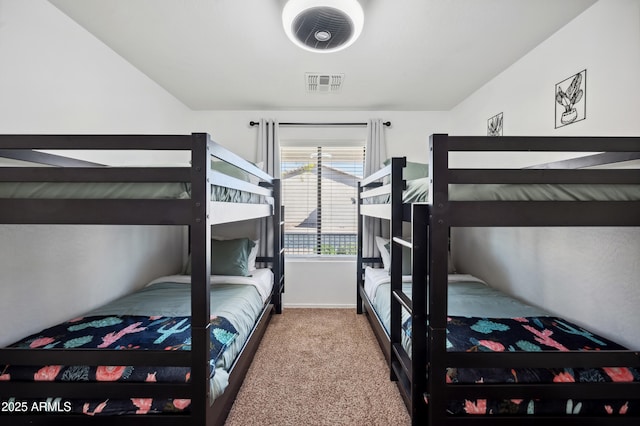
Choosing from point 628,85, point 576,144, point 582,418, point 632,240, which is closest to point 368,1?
point 576,144

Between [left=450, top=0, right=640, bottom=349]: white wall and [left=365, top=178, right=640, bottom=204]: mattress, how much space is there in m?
0.60

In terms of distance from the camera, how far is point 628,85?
142 cm

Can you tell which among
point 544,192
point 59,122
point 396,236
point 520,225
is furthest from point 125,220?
point 544,192

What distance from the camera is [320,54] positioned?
6.99 ft

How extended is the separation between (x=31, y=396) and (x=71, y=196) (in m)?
0.81

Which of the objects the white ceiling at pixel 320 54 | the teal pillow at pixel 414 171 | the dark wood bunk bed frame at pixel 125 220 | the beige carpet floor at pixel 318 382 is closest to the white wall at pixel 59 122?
the white ceiling at pixel 320 54

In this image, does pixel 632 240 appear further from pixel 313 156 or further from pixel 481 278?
pixel 313 156

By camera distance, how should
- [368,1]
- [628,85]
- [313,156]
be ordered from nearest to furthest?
[628,85] < [368,1] < [313,156]

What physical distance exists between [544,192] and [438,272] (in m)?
0.52

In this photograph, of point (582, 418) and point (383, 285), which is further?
point (383, 285)

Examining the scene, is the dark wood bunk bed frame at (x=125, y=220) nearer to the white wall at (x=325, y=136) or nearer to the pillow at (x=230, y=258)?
the pillow at (x=230, y=258)

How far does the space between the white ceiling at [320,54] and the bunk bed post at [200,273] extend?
1.10 m

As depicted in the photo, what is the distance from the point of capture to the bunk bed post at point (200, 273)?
1.09 metres

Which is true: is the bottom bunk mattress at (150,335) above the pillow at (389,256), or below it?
below
